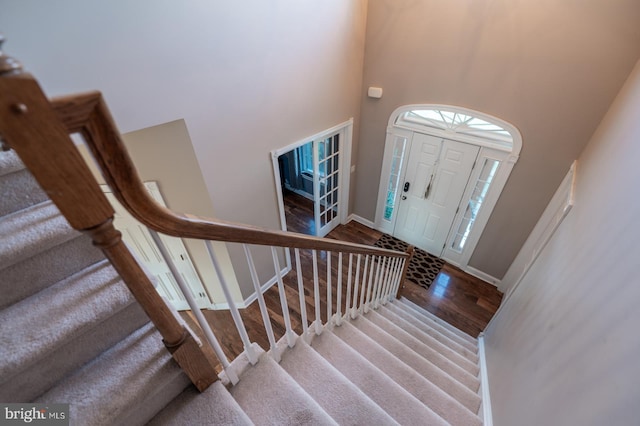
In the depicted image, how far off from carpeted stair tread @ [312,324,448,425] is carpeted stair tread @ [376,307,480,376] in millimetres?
917

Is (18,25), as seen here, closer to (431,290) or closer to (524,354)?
(524,354)

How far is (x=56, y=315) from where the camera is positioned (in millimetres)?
881

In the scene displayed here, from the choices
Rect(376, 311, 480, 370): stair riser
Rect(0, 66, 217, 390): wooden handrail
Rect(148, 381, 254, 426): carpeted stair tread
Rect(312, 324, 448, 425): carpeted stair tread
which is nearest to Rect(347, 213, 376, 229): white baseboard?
Rect(376, 311, 480, 370): stair riser

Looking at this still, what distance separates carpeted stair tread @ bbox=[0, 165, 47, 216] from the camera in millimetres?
1105

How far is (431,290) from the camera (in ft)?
12.6

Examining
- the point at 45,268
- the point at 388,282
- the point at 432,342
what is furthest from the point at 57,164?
the point at 388,282

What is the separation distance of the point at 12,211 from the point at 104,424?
0.98m

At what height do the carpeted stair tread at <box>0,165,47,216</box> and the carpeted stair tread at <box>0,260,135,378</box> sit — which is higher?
the carpeted stair tread at <box>0,165,47,216</box>

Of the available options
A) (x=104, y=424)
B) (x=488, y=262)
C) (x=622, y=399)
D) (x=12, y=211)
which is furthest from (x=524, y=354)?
(x=12, y=211)

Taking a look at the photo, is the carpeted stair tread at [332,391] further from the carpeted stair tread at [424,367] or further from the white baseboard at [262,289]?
the white baseboard at [262,289]

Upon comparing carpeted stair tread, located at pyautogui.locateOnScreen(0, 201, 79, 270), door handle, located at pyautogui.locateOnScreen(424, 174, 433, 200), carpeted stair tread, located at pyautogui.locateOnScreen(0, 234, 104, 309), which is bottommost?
door handle, located at pyautogui.locateOnScreen(424, 174, 433, 200)

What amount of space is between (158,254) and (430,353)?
9.61 ft

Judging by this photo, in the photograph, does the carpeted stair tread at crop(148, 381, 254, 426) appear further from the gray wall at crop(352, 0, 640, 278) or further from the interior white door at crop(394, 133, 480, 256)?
the interior white door at crop(394, 133, 480, 256)

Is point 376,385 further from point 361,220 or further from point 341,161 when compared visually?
point 361,220
